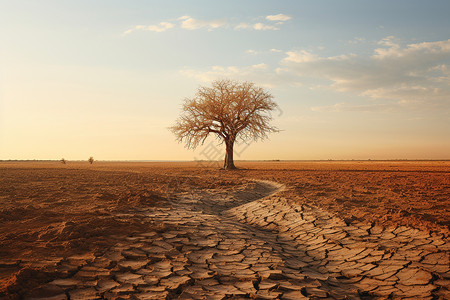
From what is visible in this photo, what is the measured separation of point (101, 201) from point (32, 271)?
542 cm

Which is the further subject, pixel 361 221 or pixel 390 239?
pixel 361 221

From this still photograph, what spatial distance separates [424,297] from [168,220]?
4816 millimetres

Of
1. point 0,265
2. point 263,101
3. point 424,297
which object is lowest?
point 424,297

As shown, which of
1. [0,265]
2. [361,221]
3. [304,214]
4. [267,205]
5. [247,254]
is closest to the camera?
[0,265]

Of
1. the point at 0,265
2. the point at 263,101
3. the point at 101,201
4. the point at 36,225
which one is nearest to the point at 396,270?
the point at 0,265

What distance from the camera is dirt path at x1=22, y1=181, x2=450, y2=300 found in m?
3.45

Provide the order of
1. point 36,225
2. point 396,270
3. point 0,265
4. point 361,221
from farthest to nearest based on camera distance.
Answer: point 361,221, point 36,225, point 396,270, point 0,265

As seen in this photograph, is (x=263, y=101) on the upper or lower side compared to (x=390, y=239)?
upper

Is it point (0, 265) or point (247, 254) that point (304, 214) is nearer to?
point (247, 254)

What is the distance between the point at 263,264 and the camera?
4.36 m

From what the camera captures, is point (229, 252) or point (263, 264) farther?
point (229, 252)

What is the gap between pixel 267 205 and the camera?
28.7ft

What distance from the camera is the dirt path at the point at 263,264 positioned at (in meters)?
3.45

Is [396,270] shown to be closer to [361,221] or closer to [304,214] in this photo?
[361,221]
